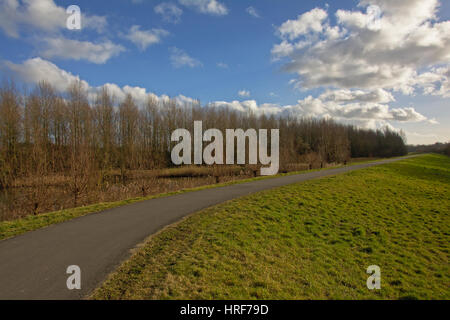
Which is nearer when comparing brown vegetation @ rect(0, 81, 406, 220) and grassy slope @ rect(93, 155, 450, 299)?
grassy slope @ rect(93, 155, 450, 299)

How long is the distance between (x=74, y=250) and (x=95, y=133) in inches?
1092

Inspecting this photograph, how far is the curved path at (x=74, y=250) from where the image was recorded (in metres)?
3.88

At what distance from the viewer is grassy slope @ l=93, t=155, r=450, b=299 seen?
13.6 feet

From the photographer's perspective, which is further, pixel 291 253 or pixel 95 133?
pixel 95 133

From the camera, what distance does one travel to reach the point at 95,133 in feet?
96.2

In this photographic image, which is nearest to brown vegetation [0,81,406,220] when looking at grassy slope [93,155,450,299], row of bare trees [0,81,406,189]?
row of bare trees [0,81,406,189]

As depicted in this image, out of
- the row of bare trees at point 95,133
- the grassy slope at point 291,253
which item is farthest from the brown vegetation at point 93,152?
the grassy slope at point 291,253

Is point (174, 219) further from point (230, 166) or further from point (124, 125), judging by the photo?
point (124, 125)

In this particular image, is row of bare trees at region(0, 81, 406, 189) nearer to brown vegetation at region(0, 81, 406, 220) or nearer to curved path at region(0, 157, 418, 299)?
brown vegetation at region(0, 81, 406, 220)

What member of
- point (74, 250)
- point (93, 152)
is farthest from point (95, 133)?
point (74, 250)

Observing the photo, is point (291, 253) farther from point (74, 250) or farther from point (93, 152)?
point (93, 152)

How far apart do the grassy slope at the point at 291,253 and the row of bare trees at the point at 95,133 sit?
8.30m

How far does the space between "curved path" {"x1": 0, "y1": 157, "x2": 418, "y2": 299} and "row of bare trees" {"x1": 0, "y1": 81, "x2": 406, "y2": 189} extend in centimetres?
569
